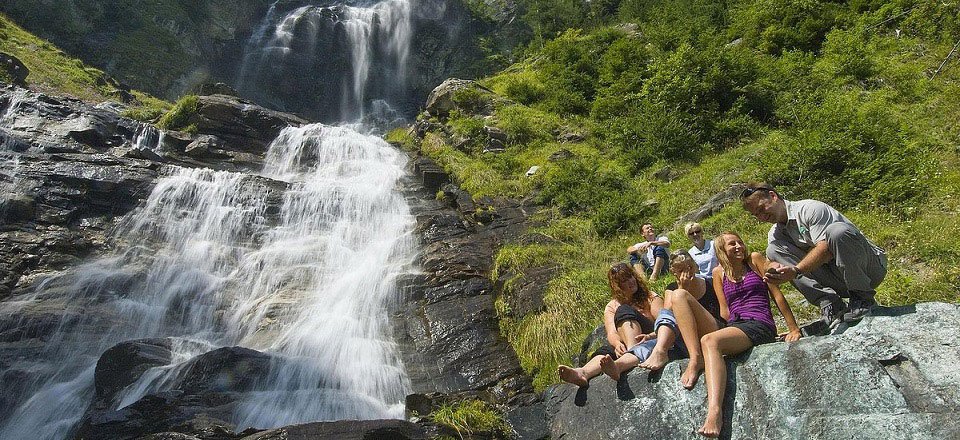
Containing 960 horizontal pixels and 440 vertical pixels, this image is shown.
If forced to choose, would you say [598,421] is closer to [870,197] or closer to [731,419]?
[731,419]

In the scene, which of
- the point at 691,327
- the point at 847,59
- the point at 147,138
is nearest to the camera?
the point at 691,327

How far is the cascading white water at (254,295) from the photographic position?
789 centimetres

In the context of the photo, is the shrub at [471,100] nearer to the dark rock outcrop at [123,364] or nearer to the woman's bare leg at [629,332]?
the dark rock outcrop at [123,364]

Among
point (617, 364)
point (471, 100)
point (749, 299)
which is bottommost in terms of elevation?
point (617, 364)

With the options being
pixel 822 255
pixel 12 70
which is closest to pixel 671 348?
pixel 822 255

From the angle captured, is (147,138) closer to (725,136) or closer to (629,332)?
(725,136)

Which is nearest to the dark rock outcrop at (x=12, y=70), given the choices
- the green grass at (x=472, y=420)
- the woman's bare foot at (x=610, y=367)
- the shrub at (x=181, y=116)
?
the shrub at (x=181, y=116)

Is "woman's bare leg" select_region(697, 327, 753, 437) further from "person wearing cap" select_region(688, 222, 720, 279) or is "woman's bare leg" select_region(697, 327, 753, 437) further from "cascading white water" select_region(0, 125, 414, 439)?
"cascading white water" select_region(0, 125, 414, 439)

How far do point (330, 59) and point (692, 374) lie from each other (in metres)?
32.1

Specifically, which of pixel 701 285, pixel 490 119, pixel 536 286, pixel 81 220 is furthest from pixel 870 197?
pixel 81 220

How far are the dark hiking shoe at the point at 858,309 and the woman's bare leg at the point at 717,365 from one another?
2.35 ft

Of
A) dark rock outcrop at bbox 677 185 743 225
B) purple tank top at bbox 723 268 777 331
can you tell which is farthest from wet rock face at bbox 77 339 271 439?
dark rock outcrop at bbox 677 185 743 225

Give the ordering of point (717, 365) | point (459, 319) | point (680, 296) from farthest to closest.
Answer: point (459, 319), point (680, 296), point (717, 365)

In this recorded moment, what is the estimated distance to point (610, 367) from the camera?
4398mm
